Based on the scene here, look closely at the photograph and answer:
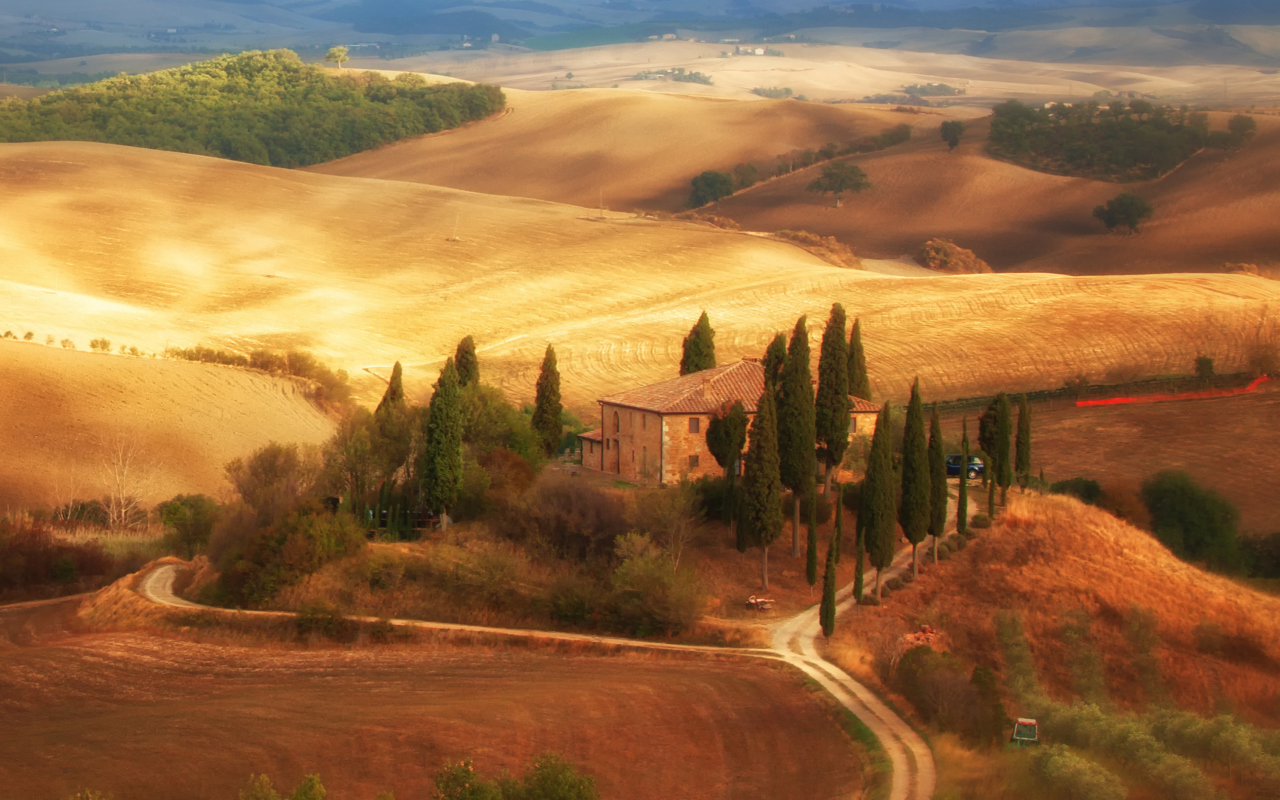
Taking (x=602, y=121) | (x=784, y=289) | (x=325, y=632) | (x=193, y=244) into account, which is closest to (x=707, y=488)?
(x=325, y=632)

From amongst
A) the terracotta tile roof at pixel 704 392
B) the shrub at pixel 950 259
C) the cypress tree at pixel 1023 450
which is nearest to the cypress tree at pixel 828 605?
the terracotta tile roof at pixel 704 392

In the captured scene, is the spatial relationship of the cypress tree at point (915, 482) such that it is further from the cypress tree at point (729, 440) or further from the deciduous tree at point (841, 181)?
the deciduous tree at point (841, 181)

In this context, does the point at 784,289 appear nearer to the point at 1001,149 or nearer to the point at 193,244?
the point at 193,244

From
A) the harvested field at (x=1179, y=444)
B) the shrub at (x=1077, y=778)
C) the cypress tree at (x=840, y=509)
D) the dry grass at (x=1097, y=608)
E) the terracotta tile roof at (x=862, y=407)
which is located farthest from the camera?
the harvested field at (x=1179, y=444)

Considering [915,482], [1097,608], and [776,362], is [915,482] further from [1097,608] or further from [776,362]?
[776,362]

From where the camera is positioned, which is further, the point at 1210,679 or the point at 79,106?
the point at 79,106
